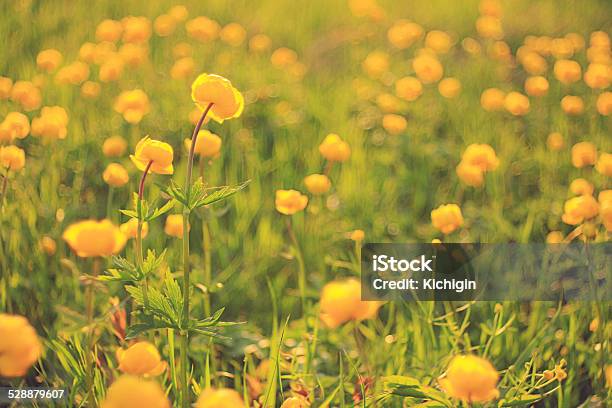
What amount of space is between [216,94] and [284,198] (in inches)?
11.9

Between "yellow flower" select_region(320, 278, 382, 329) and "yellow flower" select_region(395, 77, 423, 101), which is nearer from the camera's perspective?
"yellow flower" select_region(320, 278, 382, 329)

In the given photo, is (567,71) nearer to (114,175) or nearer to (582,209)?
(582,209)

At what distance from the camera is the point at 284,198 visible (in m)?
1.11

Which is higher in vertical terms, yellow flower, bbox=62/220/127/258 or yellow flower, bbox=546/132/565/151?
yellow flower, bbox=546/132/565/151

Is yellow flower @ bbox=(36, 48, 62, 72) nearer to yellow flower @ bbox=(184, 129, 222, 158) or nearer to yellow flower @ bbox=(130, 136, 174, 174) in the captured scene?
yellow flower @ bbox=(184, 129, 222, 158)

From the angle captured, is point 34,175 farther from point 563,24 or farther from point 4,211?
point 563,24

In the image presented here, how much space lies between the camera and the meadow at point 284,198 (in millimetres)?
854

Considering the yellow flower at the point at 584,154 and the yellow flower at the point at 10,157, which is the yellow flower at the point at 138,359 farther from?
the yellow flower at the point at 584,154

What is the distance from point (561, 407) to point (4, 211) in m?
0.97

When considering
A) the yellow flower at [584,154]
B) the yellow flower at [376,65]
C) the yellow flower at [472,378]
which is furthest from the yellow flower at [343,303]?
the yellow flower at [376,65]

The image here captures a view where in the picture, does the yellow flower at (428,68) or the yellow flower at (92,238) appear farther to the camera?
the yellow flower at (428,68)

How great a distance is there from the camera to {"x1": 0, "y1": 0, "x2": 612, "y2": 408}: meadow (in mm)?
854

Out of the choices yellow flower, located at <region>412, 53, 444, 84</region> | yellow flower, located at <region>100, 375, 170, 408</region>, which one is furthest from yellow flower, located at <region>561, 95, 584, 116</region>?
yellow flower, located at <region>100, 375, 170, 408</region>

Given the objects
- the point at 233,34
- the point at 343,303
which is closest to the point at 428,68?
the point at 233,34
